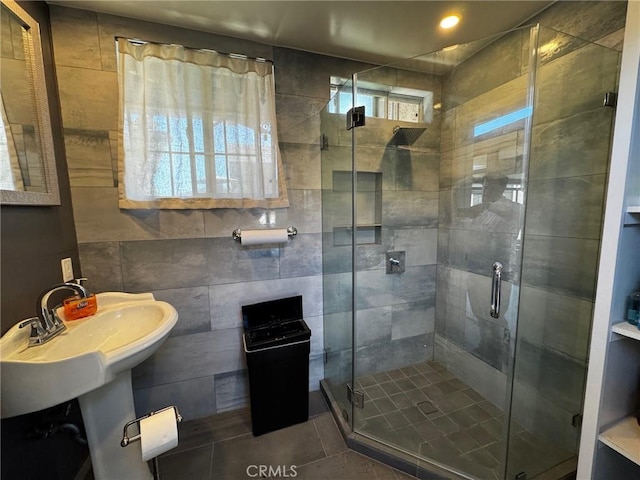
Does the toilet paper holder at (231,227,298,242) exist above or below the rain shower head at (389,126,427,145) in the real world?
below

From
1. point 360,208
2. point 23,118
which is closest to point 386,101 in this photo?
point 360,208

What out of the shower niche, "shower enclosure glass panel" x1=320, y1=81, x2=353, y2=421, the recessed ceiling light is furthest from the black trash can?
the recessed ceiling light

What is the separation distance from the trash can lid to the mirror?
1187mm

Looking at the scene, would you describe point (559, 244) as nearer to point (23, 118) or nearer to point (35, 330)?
point (35, 330)

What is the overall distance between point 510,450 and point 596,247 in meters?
1.13

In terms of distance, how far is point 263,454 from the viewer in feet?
5.02

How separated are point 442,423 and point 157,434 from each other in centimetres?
162

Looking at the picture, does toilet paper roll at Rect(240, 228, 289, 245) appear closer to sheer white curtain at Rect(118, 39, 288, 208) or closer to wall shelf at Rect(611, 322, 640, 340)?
sheer white curtain at Rect(118, 39, 288, 208)

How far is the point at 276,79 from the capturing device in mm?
1712

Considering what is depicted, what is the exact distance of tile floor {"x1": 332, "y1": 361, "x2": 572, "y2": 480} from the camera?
1.38 meters

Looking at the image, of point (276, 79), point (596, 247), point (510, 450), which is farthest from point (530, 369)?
point (276, 79)

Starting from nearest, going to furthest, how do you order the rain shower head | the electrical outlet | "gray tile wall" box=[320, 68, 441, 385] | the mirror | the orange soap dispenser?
1. the mirror
2. the orange soap dispenser
3. the electrical outlet
4. "gray tile wall" box=[320, 68, 441, 385]
5. the rain shower head

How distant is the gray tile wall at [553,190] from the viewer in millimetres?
1271

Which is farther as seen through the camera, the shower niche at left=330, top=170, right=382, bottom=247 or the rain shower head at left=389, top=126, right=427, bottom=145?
the rain shower head at left=389, top=126, right=427, bottom=145
